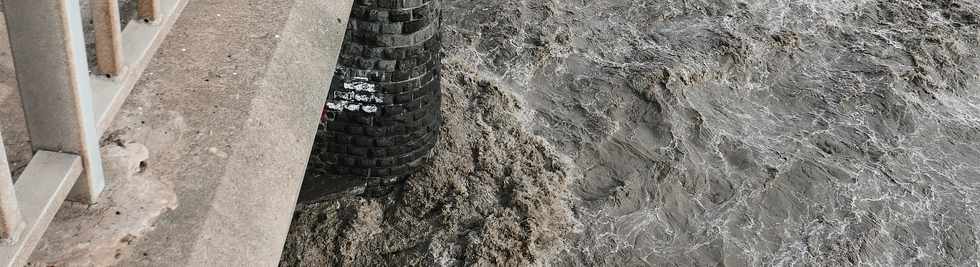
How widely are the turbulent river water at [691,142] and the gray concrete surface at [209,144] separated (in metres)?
3.90

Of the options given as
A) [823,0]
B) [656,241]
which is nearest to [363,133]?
[656,241]

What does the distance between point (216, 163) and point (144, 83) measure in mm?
398

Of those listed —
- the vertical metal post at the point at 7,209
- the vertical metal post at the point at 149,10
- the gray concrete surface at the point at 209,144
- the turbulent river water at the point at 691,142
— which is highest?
the vertical metal post at the point at 149,10

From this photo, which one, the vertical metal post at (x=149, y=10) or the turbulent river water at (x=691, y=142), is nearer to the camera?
the vertical metal post at (x=149, y=10)

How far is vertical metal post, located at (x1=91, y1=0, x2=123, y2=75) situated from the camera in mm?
1970

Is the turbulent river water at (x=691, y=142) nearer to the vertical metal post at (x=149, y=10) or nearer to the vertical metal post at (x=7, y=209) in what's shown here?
the vertical metal post at (x=149, y=10)

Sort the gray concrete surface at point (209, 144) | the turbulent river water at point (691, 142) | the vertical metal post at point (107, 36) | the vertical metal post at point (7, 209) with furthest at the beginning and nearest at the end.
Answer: the turbulent river water at point (691, 142) → the gray concrete surface at point (209, 144) → the vertical metal post at point (107, 36) → the vertical metal post at point (7, 209)

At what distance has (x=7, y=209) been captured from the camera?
1.69m

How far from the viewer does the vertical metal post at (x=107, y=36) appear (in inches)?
77.5

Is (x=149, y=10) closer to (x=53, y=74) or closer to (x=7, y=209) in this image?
(x=53, y=74)

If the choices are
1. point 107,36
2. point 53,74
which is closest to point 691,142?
point 107,36

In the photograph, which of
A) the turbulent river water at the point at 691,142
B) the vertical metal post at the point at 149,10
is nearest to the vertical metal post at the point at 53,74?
the vertical metal post at the point at 149,10

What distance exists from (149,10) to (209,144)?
14.1 inches

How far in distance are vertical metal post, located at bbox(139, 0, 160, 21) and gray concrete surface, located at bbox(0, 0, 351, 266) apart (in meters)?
0.31
